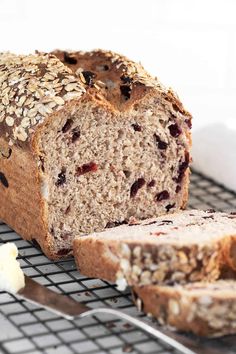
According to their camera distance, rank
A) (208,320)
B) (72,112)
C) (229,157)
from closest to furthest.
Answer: (208,320), (72,112), (229,157)

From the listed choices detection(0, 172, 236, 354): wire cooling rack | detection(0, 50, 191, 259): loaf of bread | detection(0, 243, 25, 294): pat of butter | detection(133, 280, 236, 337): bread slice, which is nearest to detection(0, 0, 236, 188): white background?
detection(0, 50, 191, 259): loaf of bread

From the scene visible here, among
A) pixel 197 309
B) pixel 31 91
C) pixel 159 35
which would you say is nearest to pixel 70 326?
pixel 197 309

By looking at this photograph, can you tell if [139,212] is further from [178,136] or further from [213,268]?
[213,268]

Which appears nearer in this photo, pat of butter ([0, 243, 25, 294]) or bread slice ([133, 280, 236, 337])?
bread slice ([133, 280, 236, 337])

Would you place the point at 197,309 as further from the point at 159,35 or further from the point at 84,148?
the point at 159,35

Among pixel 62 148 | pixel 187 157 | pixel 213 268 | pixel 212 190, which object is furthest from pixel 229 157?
pixel 213 268

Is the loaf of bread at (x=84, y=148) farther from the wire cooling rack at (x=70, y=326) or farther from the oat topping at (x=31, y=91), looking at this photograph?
the wire cooling rack at (x=70, y=326)

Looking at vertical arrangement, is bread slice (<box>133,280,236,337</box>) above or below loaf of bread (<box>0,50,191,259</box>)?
below

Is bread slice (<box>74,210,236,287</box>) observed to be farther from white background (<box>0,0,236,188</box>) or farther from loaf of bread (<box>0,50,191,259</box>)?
white background (<box>0,0,236,188</box>)
